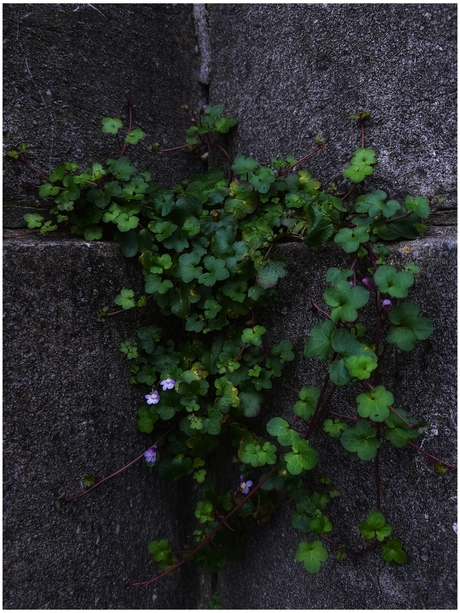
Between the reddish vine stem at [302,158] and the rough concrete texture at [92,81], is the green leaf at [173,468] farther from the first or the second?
the reddish vine stem at [302,158]

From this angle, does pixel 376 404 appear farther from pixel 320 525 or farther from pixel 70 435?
pixel 70 435

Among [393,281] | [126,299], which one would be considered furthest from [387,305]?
[126,299]

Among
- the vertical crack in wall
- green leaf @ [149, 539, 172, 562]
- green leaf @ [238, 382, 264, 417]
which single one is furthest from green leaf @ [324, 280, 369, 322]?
the vertical crack in wall

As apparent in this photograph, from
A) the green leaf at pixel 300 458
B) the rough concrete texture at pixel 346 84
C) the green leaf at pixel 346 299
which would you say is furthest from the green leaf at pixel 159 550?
the rough concrete texture at pixel 346 84

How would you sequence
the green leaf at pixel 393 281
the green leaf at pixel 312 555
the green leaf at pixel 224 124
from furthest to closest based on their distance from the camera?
the green leaf at pixel 224 124 < the green leaf at pixel 312 555 < the green leaf at pixel 393 281

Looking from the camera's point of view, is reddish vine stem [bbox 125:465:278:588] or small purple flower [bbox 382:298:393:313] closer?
small purple flower [bbox 382:298:393:313]

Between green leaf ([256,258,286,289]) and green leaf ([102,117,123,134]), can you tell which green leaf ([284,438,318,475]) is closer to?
green leaf ([256,258,286,289])
